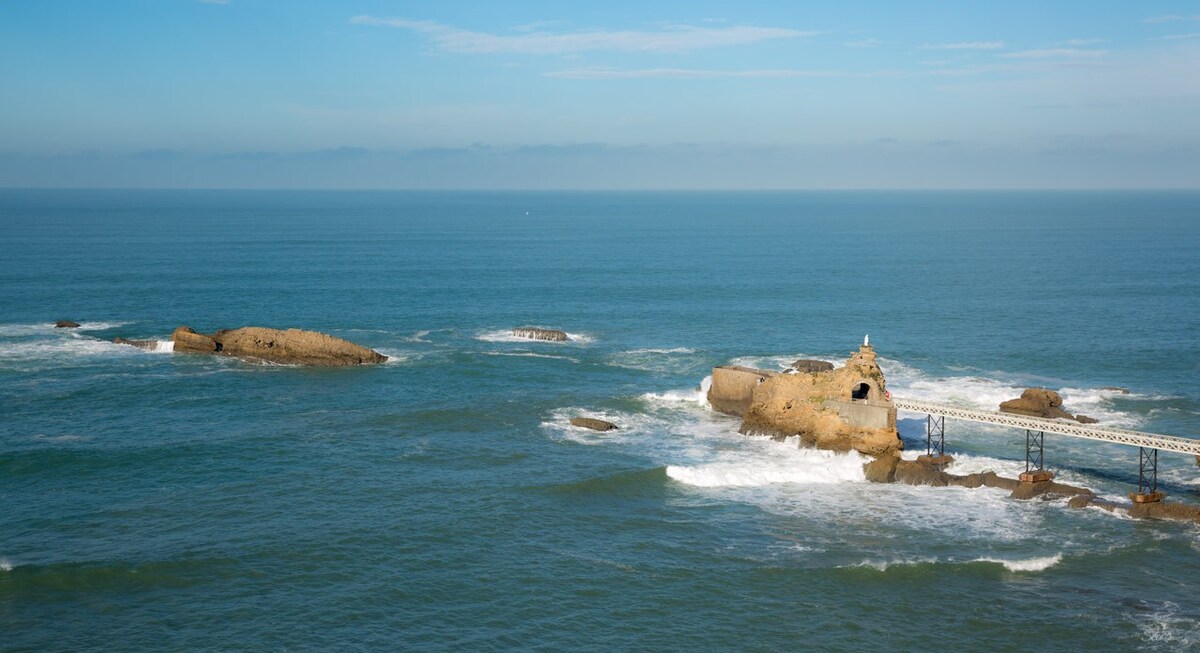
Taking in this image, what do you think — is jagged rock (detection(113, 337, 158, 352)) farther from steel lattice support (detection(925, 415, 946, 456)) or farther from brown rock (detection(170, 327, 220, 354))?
steel lattice support (detection(925, 415, 946, 456))

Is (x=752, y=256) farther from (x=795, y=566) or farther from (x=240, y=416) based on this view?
(x=795, y=566)

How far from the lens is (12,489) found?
201 feet

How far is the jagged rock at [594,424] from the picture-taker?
74.9 m

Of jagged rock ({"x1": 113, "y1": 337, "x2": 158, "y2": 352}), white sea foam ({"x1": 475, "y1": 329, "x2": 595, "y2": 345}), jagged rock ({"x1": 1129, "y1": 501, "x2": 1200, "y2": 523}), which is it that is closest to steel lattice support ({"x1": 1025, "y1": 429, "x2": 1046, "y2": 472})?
jagged rock ({"x1": 1129, "y1": 501, "x2": 1200, "y2": 523})

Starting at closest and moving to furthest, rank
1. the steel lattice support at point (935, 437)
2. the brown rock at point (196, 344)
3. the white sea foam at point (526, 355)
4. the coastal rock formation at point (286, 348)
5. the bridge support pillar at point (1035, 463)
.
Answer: the bridge support pillar at point (1035, 463) → the steel lattice support at point (935, 437) → the coastal rock formation at point (286, 348) → the brown rock at point (196, 344) → the white sea foam at point (526, 355)

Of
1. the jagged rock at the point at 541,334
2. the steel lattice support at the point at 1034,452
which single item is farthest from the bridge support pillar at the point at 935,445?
the jagged rock at the point at 541,334

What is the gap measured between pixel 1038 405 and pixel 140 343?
255ft

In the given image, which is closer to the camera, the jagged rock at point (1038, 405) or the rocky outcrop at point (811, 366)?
the jagged rock at point (1038, 405)

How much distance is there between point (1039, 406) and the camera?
247 feet

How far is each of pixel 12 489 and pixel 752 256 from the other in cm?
15031

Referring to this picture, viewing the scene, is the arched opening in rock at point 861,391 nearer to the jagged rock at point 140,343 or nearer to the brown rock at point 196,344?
the brown rock at point 196,344

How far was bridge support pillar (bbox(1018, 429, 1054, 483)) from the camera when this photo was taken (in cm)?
6172

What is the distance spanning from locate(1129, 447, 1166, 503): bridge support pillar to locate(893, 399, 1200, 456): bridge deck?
2.24ft

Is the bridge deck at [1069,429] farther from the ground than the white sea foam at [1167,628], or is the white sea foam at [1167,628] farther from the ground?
the bridge deck at [1069,429]
